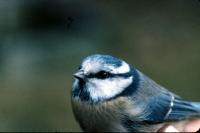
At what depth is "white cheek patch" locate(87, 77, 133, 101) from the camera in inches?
51.1

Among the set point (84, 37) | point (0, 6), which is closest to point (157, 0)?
point (0, 6)

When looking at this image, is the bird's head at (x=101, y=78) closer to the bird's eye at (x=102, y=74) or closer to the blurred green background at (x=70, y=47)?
the bird's eye at (x=102, y=74)

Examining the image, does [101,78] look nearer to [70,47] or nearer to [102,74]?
[102,74]

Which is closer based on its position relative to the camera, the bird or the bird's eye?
the bird's eye

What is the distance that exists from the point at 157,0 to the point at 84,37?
0.69 metres

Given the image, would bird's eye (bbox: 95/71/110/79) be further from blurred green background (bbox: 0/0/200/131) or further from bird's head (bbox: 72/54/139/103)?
blurred green background (bbox: 0/0/200/131)

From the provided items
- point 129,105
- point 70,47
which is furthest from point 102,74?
point 70,47

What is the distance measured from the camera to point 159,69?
1.53m

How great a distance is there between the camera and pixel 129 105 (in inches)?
57.1

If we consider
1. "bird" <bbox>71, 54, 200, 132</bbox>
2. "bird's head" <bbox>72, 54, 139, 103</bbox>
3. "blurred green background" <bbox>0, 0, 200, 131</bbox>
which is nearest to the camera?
"bird's head" <bbox>72, 54, 139, 103</bbox>

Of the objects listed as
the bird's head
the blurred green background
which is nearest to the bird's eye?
the bird's head

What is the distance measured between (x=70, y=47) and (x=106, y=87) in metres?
0.40

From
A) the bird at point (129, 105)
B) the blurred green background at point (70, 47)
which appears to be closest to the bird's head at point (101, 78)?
the bird at point (129, 105)

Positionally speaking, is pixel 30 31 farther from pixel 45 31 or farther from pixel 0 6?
pixel 45 31
